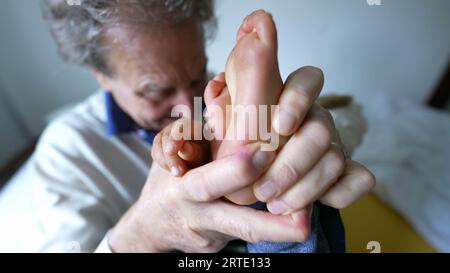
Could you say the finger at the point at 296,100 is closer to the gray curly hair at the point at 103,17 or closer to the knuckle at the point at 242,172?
the knuckle at the point at 242,172

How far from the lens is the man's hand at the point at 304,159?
0.68 ft

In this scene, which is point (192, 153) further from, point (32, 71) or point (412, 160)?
point (32, 71)

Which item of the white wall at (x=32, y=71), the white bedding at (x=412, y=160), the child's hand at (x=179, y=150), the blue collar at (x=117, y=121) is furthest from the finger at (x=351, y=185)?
the white wall at (x=32, y=71)

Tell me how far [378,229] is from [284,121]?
35cm

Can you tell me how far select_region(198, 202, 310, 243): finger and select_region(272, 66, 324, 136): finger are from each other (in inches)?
2.8

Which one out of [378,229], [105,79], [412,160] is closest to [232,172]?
[378,229]

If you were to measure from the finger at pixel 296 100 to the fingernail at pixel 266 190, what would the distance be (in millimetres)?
36

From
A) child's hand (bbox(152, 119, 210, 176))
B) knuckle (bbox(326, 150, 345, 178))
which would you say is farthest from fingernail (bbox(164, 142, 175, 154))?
knuckle (bbox(326, 150, 345, 178))

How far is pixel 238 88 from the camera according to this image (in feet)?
0.71

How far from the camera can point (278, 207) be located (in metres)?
0.23

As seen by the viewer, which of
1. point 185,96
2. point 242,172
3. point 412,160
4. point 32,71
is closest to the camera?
point 242,172
